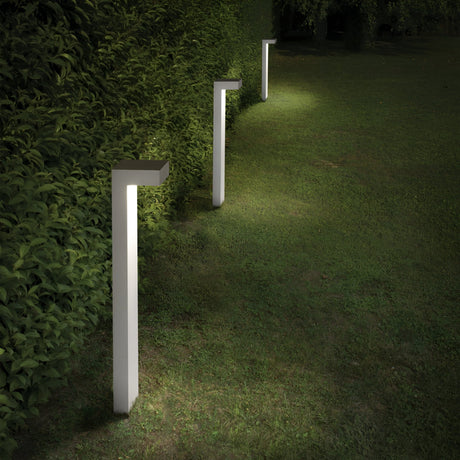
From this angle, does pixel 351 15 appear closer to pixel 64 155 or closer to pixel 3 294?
pixel 64 155

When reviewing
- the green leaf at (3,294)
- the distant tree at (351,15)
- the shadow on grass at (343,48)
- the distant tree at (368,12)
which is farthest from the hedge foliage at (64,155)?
the shadow on grass at (343,48)

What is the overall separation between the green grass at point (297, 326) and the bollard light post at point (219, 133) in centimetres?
22

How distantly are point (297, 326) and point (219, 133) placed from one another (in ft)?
10.2

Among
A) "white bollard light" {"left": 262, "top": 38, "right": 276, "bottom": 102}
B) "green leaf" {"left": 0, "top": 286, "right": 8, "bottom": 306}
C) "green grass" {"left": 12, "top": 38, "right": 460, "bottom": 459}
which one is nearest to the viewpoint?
"green leaf" {"left": 0, "top": 286, "right": 8, "bottom": 306}

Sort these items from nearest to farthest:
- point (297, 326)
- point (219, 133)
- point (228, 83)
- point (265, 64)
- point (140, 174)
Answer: point (140, 174), point (297, 326), point (228, 83), point (219, 133), point (265, 64)

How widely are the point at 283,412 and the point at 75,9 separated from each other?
3230 millimetres

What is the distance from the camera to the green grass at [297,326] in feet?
11.5

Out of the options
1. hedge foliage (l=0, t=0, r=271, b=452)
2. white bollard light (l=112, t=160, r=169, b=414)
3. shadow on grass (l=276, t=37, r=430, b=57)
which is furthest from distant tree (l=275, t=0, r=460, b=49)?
white bollard light (l=112, t=160, r=169, b=414)

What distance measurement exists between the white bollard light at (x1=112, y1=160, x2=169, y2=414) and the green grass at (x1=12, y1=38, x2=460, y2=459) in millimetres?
276

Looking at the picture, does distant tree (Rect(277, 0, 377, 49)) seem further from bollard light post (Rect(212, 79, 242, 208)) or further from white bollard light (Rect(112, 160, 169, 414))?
white bollard light (Rect(112, 160, 169, 414))

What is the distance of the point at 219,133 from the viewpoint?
23.5 feet

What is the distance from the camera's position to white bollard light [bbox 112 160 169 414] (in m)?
3.31

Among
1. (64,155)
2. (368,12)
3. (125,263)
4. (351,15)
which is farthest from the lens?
(351,15)

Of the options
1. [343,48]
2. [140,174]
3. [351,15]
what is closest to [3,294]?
[140,174]
